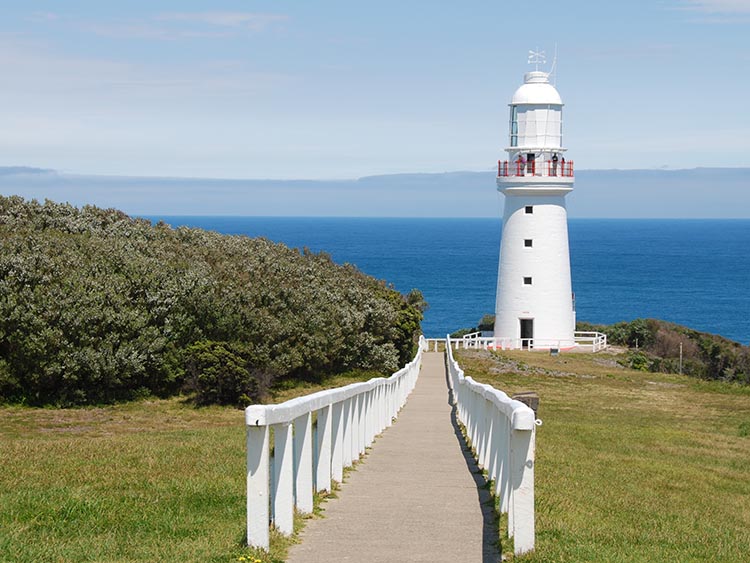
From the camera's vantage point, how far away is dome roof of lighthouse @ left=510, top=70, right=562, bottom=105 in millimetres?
44781

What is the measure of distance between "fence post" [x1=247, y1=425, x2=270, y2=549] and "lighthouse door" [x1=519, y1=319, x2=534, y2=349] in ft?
128

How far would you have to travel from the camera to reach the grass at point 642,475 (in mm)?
7848

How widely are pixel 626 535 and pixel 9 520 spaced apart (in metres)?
4.80

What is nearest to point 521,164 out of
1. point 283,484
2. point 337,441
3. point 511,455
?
point 337,441

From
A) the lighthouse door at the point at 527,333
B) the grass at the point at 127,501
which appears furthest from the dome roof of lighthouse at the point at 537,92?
the grass at the point at 127,501

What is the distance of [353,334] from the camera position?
108 feet

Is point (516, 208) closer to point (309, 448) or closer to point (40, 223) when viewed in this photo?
point (40, 223)

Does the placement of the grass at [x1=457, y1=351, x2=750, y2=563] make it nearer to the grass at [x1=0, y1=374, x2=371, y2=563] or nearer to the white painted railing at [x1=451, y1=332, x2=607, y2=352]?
the grass at [x1=0, y1=374, x2=371, y2=563]

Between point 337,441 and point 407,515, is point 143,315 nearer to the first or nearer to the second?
point 337,441

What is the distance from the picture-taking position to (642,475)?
12891 millimetres

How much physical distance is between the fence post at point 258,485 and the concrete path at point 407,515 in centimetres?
28

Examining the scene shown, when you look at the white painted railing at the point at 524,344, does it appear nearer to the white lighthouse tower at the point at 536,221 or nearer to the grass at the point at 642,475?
the white lighthouse tower at the point at 536,221

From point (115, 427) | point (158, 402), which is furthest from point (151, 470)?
point (158, 402)

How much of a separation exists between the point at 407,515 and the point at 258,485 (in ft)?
6.73
